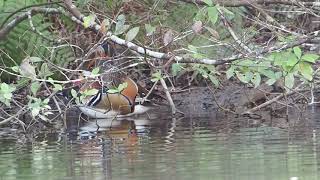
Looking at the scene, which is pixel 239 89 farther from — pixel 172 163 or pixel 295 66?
pixel 172 163

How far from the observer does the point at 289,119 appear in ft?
31.0

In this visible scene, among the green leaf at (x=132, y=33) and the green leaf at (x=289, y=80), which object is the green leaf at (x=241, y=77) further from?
the green leaf at (x=132, y=33)

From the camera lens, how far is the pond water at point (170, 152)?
6.11m

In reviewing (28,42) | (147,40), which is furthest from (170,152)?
(28,42)

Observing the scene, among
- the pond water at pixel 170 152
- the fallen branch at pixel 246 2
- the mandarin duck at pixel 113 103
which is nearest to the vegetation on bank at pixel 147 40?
the fallen branch at pixel 246 2

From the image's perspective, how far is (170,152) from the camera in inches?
280

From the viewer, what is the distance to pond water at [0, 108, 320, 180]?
611 cm

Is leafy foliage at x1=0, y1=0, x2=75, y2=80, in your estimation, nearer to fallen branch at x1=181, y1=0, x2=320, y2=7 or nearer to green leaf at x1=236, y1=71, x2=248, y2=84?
fallen branch at x1=181, y1=0, x2=320, y2=7

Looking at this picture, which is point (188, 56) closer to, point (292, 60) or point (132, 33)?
point (132, 33)

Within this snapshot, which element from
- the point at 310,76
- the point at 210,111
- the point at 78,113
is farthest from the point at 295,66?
the point at 78,113

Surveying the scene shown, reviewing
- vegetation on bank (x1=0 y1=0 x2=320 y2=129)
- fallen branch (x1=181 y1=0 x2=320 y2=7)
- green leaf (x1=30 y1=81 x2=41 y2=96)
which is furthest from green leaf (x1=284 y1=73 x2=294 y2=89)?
green leaf (x1=30 y1=81 x2=41 y2=96)

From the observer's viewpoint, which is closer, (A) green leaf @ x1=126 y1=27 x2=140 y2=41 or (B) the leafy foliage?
(A) green leaf @ x1=126 y1=27 x2=140 y2=41

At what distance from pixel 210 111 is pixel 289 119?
1.37 m

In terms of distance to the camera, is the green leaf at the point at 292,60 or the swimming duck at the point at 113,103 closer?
the green leaf at the point at 292,60
